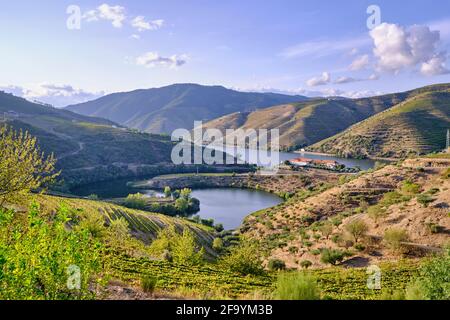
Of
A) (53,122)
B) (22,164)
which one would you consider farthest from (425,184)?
(53,122)

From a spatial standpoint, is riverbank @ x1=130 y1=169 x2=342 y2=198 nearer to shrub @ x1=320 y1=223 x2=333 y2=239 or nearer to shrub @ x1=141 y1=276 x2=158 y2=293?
shrub @ x1=320 y1=223 x2=333 y2=239

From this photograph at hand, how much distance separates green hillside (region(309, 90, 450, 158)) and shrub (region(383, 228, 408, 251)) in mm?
122984

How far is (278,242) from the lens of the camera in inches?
1741

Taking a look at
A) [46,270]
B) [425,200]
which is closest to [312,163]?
[425,200]

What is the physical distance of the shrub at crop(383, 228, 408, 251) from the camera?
3177 cm

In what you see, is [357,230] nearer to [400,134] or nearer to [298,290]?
[298,290]

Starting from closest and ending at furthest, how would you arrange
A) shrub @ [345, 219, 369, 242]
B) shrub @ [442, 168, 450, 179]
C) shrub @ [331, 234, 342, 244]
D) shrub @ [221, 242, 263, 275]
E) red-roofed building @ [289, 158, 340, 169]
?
shrub @ [221, 242, 263, 275] → shrub @ [345, 219, 369, 242] → shrub @ [331, 234, 342, 244] → shrub @ [442, 168, 450, 179] → red-roofed building @ [289, 158, 340, 169]

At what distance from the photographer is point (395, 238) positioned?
31.9 m

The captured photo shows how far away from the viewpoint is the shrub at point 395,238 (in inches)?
1251

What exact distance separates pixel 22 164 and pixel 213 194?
9700 cm

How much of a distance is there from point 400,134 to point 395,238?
146114mm

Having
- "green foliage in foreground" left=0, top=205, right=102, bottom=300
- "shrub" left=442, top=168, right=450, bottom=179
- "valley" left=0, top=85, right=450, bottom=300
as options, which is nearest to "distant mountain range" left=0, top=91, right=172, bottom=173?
"valley" left=0, top=85, right=450, bottom=300

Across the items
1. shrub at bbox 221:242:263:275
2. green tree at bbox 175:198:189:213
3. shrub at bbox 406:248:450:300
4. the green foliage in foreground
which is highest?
the green foliage in foreground
